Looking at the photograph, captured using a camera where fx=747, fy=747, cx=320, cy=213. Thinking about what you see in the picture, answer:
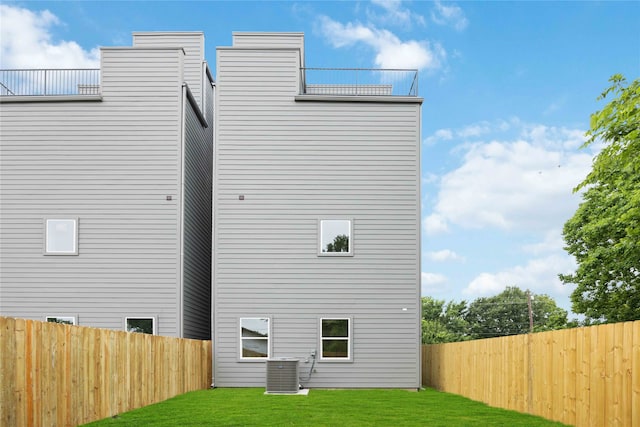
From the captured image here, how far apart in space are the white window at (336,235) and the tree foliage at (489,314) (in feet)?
163

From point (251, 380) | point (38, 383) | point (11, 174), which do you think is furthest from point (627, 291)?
point (38, 383)

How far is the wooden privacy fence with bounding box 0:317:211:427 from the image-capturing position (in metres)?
8.27

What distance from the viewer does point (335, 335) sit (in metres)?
21.1

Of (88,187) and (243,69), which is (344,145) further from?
(88,187)

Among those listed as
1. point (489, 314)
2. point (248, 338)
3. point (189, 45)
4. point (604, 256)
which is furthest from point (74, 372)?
point (489, 314)

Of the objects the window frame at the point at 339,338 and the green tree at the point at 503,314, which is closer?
the window frame at the point at 339,338

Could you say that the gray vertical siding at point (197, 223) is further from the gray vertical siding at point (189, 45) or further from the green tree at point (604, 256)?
the green tree at point (604, 256)

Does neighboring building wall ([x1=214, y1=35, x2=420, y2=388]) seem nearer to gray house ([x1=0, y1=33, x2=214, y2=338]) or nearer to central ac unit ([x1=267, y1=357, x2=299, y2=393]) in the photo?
gray house ([x1=0, y1=33, x2=214, y2=338])

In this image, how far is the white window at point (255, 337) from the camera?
2098 centimetres

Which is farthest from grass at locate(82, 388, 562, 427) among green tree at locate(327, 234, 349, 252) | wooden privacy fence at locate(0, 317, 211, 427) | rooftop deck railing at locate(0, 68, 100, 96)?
rooftop deck railing at locate(0, 68, 100, 96)

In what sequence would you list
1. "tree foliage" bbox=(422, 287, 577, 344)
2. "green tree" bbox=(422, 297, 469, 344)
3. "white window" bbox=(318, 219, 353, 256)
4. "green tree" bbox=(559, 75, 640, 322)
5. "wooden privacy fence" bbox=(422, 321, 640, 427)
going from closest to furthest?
"wooden privacy fence" bbox=(422, 321, 640, 427)
"white window" bbox=(318, 219, 353, 256)
"green tree" bbox=(559, 75, 640, 322)
"green tree" bbox=(422, 297, 469, 344)
"tree foliage" bbox=(422, 287, 577, 344)

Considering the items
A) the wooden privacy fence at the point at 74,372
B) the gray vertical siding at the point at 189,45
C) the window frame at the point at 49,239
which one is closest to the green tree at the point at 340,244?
the wooden privacy fence at the point at 74,372

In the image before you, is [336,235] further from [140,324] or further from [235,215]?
[140,324]

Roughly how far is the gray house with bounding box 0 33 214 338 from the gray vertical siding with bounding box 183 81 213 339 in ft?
0.67
